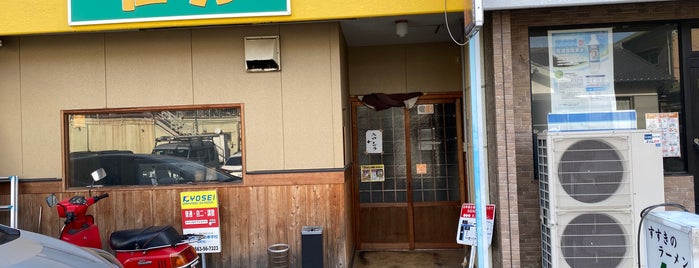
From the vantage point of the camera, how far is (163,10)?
488 centimetres

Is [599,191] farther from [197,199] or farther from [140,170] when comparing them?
[140,170]

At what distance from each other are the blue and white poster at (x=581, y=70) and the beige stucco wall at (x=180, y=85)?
243cm

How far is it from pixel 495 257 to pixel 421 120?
246 cm

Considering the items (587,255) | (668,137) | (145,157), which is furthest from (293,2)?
(668,137)

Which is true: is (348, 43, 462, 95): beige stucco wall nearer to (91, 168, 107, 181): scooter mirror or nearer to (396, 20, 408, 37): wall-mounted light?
(396, 20, 408, 37): wall-mounted light

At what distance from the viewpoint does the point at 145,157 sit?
566cm

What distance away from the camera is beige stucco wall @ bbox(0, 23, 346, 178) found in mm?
5402

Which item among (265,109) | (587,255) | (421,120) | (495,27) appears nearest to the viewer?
(587,255)

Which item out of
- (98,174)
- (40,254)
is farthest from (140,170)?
(40,254)

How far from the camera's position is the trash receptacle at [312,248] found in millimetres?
5086

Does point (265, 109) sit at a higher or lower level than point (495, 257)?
higher

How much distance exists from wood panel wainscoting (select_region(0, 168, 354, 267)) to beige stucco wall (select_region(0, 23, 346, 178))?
203 mm

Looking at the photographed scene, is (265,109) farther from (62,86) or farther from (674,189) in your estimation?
(674,189)

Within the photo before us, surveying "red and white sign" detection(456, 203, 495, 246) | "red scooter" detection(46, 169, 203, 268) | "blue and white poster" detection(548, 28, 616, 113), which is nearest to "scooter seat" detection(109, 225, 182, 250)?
"red scooter" detection(46, 169, 203, 268)
